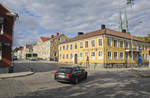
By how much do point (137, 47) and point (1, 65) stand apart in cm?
3409

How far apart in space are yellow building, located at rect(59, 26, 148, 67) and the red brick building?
714 inches

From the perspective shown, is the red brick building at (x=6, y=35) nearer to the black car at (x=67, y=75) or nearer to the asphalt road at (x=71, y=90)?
the asphalt road at (x=71, y=90)

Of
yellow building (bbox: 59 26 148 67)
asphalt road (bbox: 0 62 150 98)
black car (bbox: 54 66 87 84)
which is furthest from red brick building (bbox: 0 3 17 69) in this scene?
yellow building (bbox: 59 26 148 67)

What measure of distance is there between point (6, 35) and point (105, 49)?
19.7 metres

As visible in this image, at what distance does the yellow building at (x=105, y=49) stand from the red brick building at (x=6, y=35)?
59.5 feet

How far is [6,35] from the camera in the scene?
52.4ft

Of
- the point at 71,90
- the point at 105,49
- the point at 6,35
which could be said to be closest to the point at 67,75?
the point at 71,90

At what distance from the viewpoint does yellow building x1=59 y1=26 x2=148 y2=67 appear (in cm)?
2717

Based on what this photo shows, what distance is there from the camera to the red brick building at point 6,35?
15.4 meters

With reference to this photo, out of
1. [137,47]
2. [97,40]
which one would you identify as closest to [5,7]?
[97,40]

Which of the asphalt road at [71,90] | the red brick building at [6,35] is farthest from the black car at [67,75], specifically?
the red brick building at [6,35]

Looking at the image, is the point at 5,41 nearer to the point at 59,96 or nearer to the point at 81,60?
the point at 59,96

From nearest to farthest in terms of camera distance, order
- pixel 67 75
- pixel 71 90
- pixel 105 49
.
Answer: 1. pixel 71 90
2. pixel 67 75
3. pixel 105 49

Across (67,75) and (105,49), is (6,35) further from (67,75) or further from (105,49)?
(105,49)
